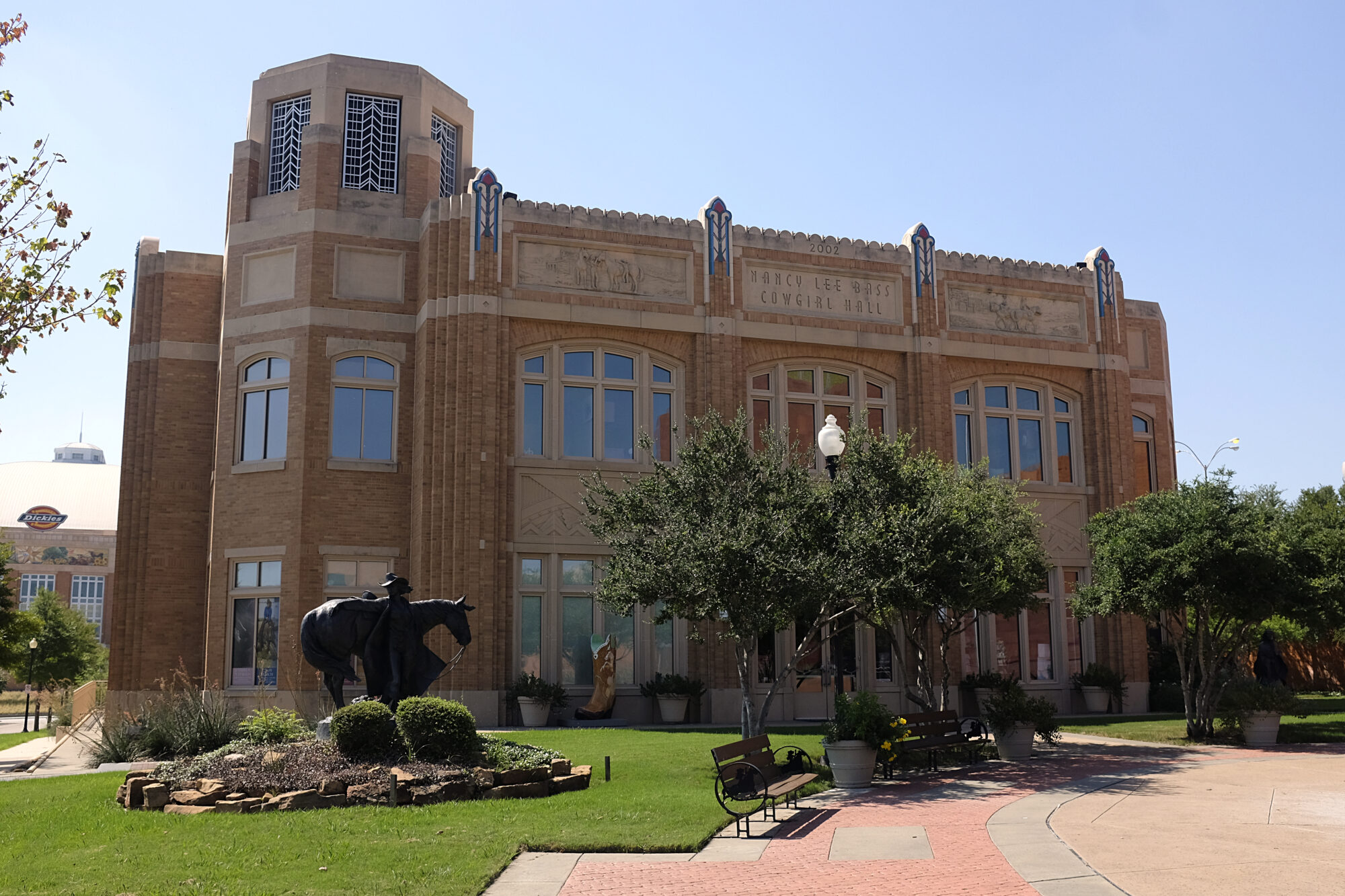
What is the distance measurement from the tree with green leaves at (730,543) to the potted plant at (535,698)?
278 inches

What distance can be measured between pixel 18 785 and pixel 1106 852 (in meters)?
15.8

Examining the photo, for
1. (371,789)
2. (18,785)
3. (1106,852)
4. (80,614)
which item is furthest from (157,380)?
(80,614)

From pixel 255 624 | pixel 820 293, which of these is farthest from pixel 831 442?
pixel 255 624

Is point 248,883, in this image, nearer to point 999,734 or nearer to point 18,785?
point 18,785

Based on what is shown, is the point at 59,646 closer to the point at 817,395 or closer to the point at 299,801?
the point at 817,395

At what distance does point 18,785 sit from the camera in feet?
57.8

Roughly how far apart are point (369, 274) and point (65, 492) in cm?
11446

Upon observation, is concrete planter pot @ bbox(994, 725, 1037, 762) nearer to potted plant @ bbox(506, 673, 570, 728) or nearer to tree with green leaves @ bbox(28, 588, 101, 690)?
potted plant @ bbox(506, 673, 570, 728)

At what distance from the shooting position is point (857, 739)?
617 inches

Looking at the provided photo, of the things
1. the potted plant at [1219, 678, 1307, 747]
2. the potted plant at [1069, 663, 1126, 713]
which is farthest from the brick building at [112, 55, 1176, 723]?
the potted plant at [1219, 678, 1307, 747]

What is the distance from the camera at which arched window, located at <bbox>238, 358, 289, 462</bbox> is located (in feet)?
91.5

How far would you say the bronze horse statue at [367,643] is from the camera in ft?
54.3

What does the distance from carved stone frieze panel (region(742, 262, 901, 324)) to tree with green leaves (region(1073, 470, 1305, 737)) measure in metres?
9.19

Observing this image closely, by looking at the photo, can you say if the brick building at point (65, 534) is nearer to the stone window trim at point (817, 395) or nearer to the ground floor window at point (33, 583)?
the ground floor window at point (33, 583)
